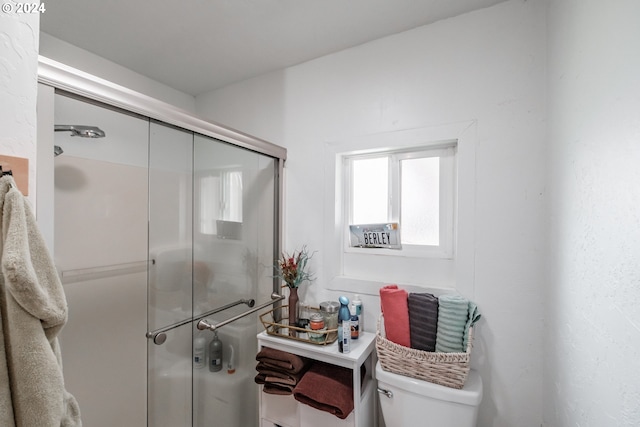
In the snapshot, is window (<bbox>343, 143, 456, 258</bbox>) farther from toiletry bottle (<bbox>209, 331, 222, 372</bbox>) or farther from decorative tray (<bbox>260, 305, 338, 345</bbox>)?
toiletry bottle (<bbox>209, 331, 222, 372</bbox>)

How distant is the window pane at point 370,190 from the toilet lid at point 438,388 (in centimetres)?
69

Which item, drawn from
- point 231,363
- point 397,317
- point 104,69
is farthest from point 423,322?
point 104,69

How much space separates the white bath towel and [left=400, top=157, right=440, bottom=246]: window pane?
4.14ft

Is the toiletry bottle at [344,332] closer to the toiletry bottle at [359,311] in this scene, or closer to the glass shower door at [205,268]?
the toiletry bottle at [359,311]

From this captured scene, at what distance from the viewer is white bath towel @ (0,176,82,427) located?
476 mm

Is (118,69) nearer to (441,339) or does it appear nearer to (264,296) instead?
(264,296)

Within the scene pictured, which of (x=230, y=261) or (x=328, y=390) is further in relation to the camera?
(x=230, y=261)

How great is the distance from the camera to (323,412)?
45.0 inches

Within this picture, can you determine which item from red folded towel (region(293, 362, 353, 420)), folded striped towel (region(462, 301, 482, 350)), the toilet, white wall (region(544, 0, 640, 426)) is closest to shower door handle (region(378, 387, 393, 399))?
the toilet

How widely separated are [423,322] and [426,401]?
10.7 inches

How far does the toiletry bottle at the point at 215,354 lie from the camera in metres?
1.29

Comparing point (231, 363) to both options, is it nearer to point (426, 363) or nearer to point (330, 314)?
point (330, 314)

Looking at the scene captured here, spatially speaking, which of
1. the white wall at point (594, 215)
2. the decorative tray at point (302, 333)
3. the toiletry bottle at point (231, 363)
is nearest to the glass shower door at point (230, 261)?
the toiletry bottle at point (231, 363)

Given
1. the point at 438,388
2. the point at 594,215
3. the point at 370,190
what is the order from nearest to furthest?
the point at 594,215, the point at 438,388, the point at 370,190
